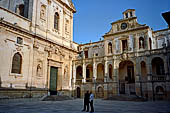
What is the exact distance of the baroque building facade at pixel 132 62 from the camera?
24016 mm

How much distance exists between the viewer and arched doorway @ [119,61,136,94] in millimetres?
26797

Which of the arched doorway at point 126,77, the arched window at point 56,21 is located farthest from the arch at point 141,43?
the arched window at point 56,21

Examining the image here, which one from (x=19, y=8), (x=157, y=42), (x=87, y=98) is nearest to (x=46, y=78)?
(x=19, y=8)

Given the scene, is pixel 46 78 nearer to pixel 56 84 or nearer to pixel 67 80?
pixel 56 84

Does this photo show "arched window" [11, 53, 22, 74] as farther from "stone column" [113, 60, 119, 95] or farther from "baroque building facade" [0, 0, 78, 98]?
"stone column" [113, 60, 119, 95]

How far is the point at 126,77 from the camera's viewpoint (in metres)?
29.5

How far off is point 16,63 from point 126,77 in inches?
746

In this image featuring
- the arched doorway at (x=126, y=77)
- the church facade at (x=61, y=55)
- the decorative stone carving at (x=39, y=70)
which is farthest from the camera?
the arched doorway at (x=126, y=77)

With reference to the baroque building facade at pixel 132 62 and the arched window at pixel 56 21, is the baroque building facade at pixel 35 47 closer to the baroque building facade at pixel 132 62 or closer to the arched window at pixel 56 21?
the arched window at pixel 56 21

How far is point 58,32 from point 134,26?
43.2ft

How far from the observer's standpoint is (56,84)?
2400cm

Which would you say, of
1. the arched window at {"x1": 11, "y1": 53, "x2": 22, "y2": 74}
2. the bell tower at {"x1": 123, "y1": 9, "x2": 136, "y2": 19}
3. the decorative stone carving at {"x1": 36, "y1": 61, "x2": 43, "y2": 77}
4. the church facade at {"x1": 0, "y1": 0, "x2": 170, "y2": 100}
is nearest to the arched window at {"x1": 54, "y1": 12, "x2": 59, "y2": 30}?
the church facade at {"x1": 0, "y1": 0, "x2": 170, "y2": 100}

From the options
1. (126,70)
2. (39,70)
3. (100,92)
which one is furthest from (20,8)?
(126,70)

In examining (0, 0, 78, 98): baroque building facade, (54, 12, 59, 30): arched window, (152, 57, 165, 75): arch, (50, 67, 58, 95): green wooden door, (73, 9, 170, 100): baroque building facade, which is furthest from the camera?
(152, 57, 165, 75): arch
